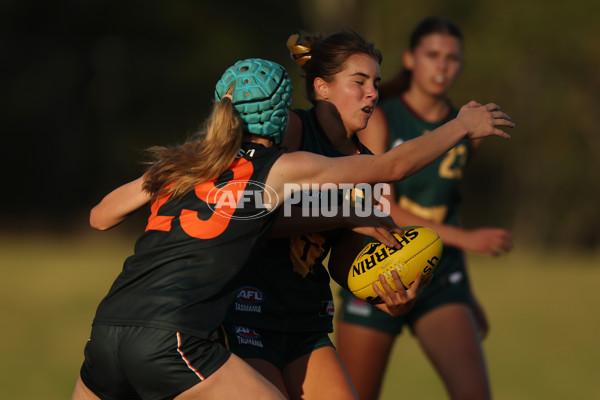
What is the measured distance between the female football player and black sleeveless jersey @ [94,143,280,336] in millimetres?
1962

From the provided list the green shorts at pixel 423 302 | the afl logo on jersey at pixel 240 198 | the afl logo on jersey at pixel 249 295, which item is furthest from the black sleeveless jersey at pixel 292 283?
the green shorts at pixel 423 302

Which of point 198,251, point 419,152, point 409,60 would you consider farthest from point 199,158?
point 409,60

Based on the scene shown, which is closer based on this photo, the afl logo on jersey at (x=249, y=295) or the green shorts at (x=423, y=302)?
the afl logo on jersey at (x=249, y=295)

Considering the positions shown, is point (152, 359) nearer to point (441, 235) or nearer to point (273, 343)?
point (273, 343)

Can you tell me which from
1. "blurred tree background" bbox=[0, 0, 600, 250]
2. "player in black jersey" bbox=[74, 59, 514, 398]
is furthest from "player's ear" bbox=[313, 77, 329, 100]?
"blurred tree background" bbox=[0, 0, 600, 250]

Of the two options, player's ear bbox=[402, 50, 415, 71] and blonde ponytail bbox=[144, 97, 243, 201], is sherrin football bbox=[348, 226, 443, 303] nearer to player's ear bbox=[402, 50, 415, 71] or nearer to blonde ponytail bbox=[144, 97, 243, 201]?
blonde ponytail bbox=[144, 97, 243, 201]

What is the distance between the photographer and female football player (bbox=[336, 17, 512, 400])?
5.00 meters

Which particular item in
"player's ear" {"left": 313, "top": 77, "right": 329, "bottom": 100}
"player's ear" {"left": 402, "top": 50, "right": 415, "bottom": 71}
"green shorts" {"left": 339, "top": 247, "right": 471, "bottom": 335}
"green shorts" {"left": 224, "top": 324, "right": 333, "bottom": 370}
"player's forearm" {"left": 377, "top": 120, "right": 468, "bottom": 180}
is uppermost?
"player's ear" {"left": 402, "top": 50, "right": 415, "bottom": 71}

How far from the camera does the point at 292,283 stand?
391 cm

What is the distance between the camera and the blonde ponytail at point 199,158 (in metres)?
3.22

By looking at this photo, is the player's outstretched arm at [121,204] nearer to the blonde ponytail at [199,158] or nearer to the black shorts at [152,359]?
the blonde ponytail at [199,158]

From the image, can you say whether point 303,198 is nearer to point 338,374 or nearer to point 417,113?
point 338,374

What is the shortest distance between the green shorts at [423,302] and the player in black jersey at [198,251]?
1.88m

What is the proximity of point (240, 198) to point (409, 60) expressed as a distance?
2743mm
